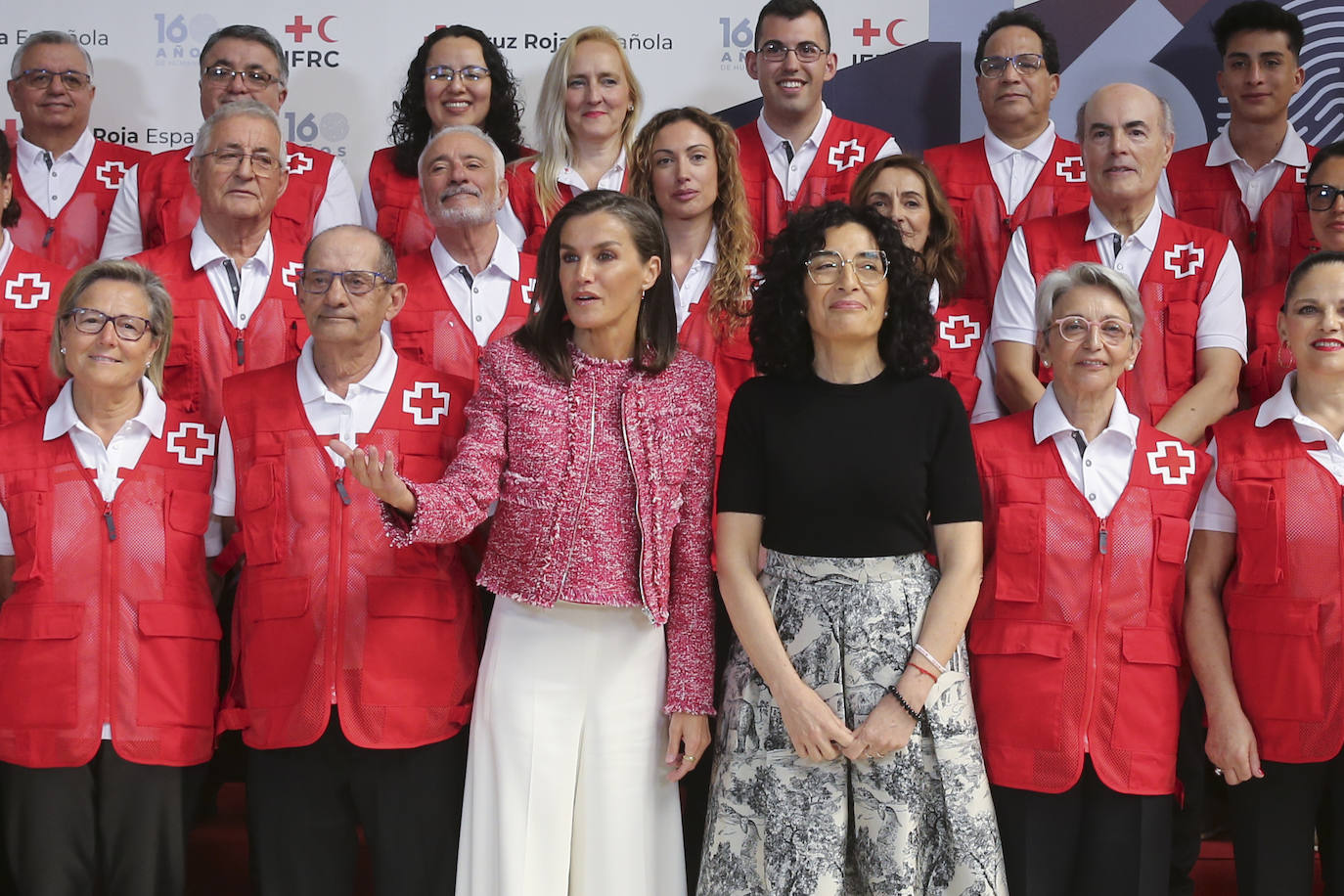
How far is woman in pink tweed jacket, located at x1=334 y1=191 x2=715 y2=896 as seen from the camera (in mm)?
2781

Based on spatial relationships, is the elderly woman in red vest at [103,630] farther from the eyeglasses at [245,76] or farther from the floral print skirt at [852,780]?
the eyeglasses at [245,76]

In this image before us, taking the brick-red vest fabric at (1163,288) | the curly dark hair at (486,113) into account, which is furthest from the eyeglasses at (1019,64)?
the curly dark hair at (486,113)

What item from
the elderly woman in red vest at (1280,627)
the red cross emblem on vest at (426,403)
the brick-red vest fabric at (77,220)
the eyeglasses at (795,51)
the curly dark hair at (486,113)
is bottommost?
the elderly woman in red vest at (1280,627)

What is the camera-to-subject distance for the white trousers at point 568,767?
277 cm

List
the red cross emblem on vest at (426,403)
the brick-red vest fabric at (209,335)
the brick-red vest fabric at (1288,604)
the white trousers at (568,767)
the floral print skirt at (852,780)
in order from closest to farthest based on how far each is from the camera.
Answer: the floral print skirt at (852,780), the white trousers at (568,767), the brick-red vest fabric at (1288,604), the red cross emblem on vest at (426,403), the brick-red vest fabric at (209,335)

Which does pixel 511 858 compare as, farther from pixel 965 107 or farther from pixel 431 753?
pixel 965 107

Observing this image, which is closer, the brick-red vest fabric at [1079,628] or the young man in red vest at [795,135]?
the brick-red vest fabric at [1079,628]

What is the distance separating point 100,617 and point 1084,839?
2165 mm

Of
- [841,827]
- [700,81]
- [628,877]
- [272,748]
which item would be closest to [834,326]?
[841,827]

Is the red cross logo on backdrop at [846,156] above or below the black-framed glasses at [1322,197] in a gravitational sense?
above

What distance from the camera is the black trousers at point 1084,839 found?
9.44 ft

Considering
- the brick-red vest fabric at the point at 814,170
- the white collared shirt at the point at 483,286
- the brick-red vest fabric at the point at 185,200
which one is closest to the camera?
the white collared shirt at the point at 483,286

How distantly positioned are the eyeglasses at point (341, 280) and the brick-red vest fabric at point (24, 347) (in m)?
1.06

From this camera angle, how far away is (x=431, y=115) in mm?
4742
